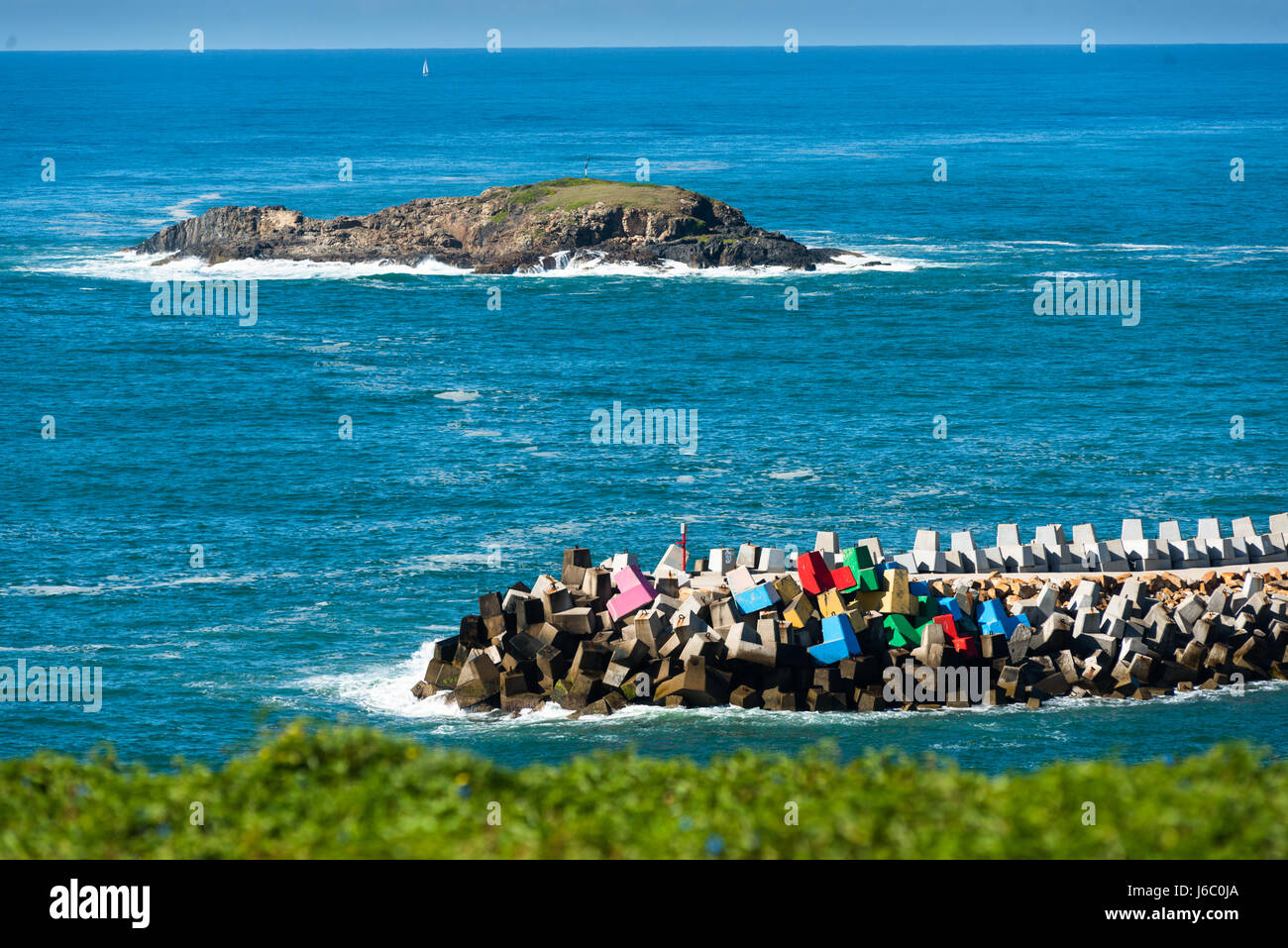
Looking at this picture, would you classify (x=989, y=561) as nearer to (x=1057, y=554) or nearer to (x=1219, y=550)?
(x=1057, y=554)

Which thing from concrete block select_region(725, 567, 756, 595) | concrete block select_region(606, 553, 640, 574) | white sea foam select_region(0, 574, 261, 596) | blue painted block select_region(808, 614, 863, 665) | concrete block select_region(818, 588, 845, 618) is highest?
concrete block select_region(606, 553, 640, 574)

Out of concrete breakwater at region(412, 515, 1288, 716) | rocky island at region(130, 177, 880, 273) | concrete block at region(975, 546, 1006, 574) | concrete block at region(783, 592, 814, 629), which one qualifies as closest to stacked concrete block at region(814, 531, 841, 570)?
concrete breakwater at region(412, 515, 1288, 716)

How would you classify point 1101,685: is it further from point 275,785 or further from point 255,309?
point 255,309

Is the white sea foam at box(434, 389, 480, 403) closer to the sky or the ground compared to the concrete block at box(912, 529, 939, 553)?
closer to the sky

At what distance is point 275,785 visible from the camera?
1889 centimetres

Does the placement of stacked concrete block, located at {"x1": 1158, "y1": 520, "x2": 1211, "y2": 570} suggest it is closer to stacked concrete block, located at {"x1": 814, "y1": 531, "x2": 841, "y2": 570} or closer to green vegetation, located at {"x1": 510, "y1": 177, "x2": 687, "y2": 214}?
stacked concrete block, located at {"x1": 814, "y1": 531, "x2": 841, "y2": 570}

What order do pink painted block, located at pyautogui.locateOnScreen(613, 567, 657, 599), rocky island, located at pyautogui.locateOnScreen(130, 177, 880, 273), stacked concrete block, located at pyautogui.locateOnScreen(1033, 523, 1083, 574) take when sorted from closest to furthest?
pink painted block, located at pyautogui.locateOnScreen(613, 567, 657, 599), stacked concrete block, located at pyautogui.locateOnScreen(1033, 523, 1083, 574), rocky island, located at pyautogui.locateOnScreen(130, 177, 880, 273)

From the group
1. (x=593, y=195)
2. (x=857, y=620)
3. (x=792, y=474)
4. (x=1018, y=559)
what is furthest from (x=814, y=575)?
(x=593, y=195)

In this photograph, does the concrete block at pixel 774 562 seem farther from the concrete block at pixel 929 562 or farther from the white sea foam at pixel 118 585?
the white sea foam at pixel 118 585

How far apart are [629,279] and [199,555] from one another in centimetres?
6188

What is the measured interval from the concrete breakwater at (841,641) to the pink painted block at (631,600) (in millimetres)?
39

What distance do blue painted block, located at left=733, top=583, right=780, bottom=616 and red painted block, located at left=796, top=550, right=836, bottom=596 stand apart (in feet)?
3.15

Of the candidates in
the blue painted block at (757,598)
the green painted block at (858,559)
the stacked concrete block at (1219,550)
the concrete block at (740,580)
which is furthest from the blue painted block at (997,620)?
the stacked concrete block at (1219,550)

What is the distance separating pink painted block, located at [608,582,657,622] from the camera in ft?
124
